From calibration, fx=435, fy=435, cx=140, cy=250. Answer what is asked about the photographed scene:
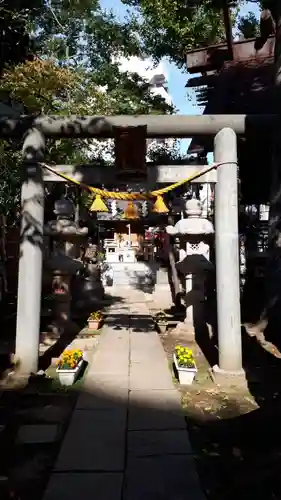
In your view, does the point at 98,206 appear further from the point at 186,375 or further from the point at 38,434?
the point at 38,434

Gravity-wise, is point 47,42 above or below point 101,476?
above

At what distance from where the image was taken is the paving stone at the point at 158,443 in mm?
4387

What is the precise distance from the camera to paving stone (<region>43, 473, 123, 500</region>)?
3.56 meters

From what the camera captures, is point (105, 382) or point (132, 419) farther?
point (105, 382)

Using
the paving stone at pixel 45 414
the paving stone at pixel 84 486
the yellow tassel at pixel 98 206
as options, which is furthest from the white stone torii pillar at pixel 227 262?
the paving stone at pixel 84 486

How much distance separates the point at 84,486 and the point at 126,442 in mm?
990

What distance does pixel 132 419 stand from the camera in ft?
17.5

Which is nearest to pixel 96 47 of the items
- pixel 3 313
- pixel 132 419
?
pixel 3 313

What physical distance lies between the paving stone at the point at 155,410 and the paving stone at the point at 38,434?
2.92 feet

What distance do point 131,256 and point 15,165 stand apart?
2234cm

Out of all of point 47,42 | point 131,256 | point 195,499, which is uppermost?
point 47,42

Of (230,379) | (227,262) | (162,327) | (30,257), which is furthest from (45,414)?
(162,327)

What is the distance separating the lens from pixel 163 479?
384 cm

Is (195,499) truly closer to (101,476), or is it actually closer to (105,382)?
(101,476)
